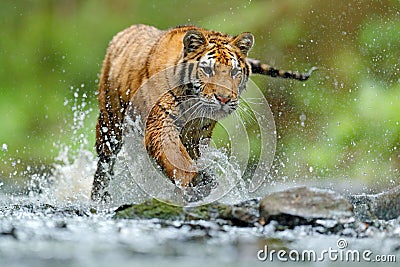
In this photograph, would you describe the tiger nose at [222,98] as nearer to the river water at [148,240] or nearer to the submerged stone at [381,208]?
the river water at [148,240]

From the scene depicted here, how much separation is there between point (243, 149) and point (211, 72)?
3.31 m

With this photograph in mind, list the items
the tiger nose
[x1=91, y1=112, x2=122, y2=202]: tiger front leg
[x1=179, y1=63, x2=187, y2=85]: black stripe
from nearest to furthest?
the tiger nose
[x1=179, y1=63, x2=187, y2=85]: black stripe
[x1=91, y1=112, x2=122, y2=202]: tiger front leg

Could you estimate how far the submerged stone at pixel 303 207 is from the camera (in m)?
4.10

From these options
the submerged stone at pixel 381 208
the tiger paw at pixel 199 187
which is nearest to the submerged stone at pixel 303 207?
the submerged stone at pixel 381 208

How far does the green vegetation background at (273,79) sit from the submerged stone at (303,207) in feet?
12.4

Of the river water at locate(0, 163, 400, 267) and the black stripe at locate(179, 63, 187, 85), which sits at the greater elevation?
the black stripe at locate(179, 63, 187, 85)

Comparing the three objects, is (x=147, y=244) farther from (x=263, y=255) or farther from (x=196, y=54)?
(x=196, y=54)

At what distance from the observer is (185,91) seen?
4.91 meters

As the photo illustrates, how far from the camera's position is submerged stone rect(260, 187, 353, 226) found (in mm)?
4102

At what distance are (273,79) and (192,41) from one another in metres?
3.96

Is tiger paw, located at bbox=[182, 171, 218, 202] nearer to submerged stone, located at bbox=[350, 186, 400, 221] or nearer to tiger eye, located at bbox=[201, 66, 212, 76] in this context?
tiger eye, located at bbox=[201, 66, 212, 76]

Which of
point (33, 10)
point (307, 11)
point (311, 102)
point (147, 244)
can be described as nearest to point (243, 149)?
point (311, 102)

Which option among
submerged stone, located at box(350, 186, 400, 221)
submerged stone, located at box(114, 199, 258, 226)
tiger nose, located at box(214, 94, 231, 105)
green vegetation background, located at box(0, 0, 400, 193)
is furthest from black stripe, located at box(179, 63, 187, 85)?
green vegetation background, located at box(0, 0, 400, 193)

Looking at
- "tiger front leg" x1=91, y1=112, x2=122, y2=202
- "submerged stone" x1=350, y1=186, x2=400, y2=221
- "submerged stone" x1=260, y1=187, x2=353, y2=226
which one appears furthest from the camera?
"tiger front leg" x1=91, y1=112, x2=122, y2=202
